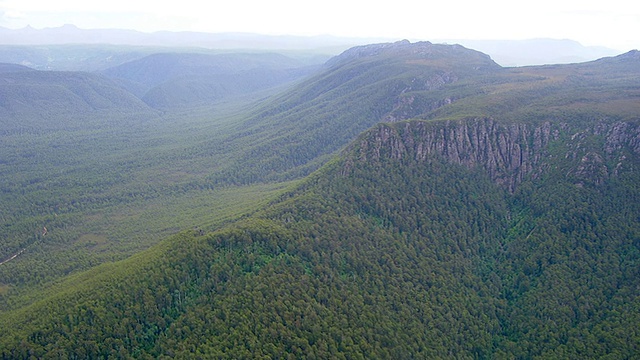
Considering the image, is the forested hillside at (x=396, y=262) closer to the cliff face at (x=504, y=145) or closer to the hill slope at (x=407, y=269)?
the hill slope at (x=407, y=269)

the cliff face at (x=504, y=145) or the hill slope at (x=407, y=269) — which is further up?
the cliff face at (x=504, y=145)

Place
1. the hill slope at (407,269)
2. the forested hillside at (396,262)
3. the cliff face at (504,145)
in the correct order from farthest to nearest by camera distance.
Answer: the cliff face at (504,145), the forested hillside at (396,262), the hill slope at (407,269)

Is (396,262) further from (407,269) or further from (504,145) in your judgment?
(504,145)

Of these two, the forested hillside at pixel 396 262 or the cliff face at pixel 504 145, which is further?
the cliff face at pixel 504 145

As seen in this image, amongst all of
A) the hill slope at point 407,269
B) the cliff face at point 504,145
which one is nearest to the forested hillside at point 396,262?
the hill slope at point 407,269

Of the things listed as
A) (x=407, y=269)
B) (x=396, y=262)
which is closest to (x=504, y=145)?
(x=407, y=269)

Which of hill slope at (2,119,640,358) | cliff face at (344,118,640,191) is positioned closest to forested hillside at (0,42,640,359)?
hill slope at (2,119,640,358)

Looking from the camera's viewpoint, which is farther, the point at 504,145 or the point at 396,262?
the point at 504,145

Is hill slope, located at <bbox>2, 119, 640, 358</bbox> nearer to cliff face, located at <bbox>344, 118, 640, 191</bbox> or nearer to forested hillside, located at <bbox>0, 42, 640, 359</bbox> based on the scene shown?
forested hillside, located at <bbox>0, 42, 640, 359</bbox>
